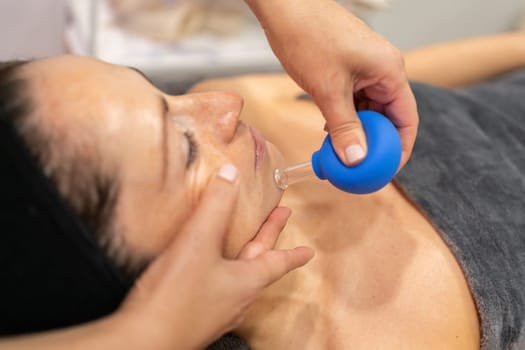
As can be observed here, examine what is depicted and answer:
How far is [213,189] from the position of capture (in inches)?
25.4

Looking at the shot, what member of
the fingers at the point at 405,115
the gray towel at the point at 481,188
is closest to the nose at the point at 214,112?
the fingers at the point at 405,115

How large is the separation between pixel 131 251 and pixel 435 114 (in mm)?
809

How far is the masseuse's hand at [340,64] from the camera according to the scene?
765mm

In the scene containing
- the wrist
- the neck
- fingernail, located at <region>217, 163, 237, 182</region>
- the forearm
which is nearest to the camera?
the wrist

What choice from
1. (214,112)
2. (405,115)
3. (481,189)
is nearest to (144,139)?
(214,112)

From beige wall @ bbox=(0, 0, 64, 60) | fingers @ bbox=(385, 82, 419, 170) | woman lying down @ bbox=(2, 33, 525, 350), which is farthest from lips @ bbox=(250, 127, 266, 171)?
beige wall @ bbox=(0, 0, 64, 60)

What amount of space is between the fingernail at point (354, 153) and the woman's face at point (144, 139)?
0.15 metres

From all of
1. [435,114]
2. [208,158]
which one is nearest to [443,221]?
[435,114]

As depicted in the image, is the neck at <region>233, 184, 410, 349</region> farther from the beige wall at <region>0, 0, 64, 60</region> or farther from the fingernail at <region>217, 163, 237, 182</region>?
the beige wall at <region>0, 0, 64, 60</region>

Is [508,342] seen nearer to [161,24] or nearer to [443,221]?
[443,221]

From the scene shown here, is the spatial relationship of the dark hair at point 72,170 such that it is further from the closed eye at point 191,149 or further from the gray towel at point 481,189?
the gray towel at point 481,189

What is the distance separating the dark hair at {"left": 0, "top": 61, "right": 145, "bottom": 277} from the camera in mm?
606

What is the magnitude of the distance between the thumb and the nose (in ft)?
0.46

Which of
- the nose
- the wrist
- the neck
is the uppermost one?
the nose
